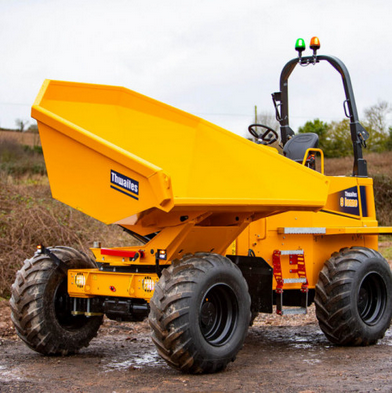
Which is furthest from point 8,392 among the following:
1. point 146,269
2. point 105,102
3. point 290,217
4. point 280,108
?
point 280,108

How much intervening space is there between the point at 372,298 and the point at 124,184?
3.53 metres

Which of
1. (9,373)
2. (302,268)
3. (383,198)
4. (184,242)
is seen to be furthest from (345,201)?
(383,198)

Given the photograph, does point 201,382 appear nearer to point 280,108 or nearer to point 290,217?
point 290,217

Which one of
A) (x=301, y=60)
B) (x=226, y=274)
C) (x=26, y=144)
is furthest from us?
(x=26, y=144)

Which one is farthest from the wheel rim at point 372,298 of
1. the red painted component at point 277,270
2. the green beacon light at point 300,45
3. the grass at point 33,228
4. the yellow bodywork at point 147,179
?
the grass at point 33,228

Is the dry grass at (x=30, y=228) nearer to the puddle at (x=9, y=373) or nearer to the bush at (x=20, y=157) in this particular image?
the puddle at (x=9, y=373)

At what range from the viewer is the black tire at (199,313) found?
5004 millimetres

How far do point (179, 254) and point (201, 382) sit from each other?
1.23 meters

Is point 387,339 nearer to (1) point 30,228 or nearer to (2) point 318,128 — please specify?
(1) point 30,228

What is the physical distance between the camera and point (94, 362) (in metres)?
5.85

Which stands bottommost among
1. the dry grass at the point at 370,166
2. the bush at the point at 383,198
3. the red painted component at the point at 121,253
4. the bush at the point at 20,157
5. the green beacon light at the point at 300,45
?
the red painted component at the point at 121,253

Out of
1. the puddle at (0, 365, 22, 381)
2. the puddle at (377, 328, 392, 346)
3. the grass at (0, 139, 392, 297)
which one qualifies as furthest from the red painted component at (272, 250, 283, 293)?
the grass at (0, 139, 392, 297)

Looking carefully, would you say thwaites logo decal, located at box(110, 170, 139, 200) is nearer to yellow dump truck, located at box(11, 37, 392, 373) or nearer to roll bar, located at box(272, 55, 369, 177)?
yellow dump truck, located at box(11, 37, 392, 373)

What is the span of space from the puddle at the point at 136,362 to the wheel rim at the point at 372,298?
7.83ft
